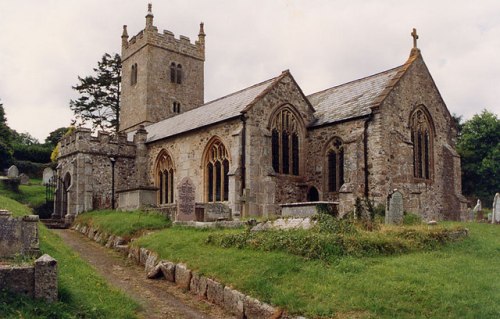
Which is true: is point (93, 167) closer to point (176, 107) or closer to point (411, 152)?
point (411, 152)

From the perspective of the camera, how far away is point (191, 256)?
46.4 feet

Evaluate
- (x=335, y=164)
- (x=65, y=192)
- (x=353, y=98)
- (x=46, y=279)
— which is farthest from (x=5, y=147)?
(x=46, y=279)

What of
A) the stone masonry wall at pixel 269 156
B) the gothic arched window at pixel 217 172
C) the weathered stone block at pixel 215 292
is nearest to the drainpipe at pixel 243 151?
the stone masonry wall at pixel 269 156

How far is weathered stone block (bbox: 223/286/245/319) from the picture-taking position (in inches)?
425

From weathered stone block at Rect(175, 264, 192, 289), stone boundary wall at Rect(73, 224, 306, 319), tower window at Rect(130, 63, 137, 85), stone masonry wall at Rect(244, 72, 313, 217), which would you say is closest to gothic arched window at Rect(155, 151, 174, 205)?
stone masonry wall at Rect(244, 72, 313, 217)

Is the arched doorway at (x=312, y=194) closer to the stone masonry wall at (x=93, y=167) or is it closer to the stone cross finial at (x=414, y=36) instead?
the stone cross finial at (x=414, y=36)

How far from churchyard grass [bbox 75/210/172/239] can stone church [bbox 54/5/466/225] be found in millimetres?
620

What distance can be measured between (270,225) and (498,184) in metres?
29.5

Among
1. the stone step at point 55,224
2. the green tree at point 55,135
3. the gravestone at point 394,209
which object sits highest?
the green tree at point 55,135

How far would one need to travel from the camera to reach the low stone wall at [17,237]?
35.9 ft

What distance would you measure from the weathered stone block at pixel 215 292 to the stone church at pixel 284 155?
281 inches

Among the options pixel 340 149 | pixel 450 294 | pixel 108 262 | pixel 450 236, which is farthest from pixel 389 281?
pixel 340 149

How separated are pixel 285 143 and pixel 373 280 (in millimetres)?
14483

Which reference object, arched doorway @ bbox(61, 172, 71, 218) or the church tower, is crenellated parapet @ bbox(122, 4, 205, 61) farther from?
arched doorway @ bbox(61, 172, 71, 218)
